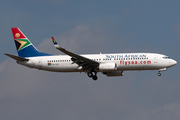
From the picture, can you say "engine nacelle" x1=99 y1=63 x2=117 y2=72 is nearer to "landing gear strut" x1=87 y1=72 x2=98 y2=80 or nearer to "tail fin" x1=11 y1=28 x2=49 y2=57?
"landing gear strut" x1=87 y1=72 x2=98 y2=80

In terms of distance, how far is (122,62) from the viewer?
53094 mm

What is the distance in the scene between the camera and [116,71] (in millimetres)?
57406

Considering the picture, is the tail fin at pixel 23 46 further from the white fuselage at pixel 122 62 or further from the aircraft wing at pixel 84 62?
the aircraft wing at pixel 84 62

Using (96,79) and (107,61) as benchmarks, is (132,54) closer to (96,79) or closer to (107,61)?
(107,61)

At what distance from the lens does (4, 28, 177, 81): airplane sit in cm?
5278

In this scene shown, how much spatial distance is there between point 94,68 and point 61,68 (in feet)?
19.1

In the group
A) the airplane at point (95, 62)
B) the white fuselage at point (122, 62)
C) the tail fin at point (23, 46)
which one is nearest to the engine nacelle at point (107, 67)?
the airplane at point (95, 62)

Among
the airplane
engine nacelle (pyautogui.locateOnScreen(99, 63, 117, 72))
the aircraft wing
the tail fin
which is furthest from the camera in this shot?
the tail fin

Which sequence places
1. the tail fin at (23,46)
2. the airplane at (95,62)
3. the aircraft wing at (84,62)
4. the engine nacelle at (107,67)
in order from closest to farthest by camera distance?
the aircraft wing at (84,62) < the engine nacelle at (107,67) < the airplane at (95,62) < the tail fin at (23,46)

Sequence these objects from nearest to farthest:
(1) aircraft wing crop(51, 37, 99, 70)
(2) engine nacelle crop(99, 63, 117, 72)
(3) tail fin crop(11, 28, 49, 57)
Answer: (1) aircraft wing crop(51, 37, 99, 70) < (2) engine nacelle crop(99, 63, 117, 72) < (3) tail fin crop(11, 28, 49, 57)

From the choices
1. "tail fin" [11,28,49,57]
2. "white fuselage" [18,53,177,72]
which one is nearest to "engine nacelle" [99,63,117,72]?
"white fuselage" [18,53,177,72]

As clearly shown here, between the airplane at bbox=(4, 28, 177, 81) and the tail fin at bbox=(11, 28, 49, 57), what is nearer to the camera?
the airplane at bbox=(4, 28, 177, 81)

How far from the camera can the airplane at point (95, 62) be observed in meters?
52.8

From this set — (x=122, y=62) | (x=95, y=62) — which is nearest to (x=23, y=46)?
(x=95, y=62)
